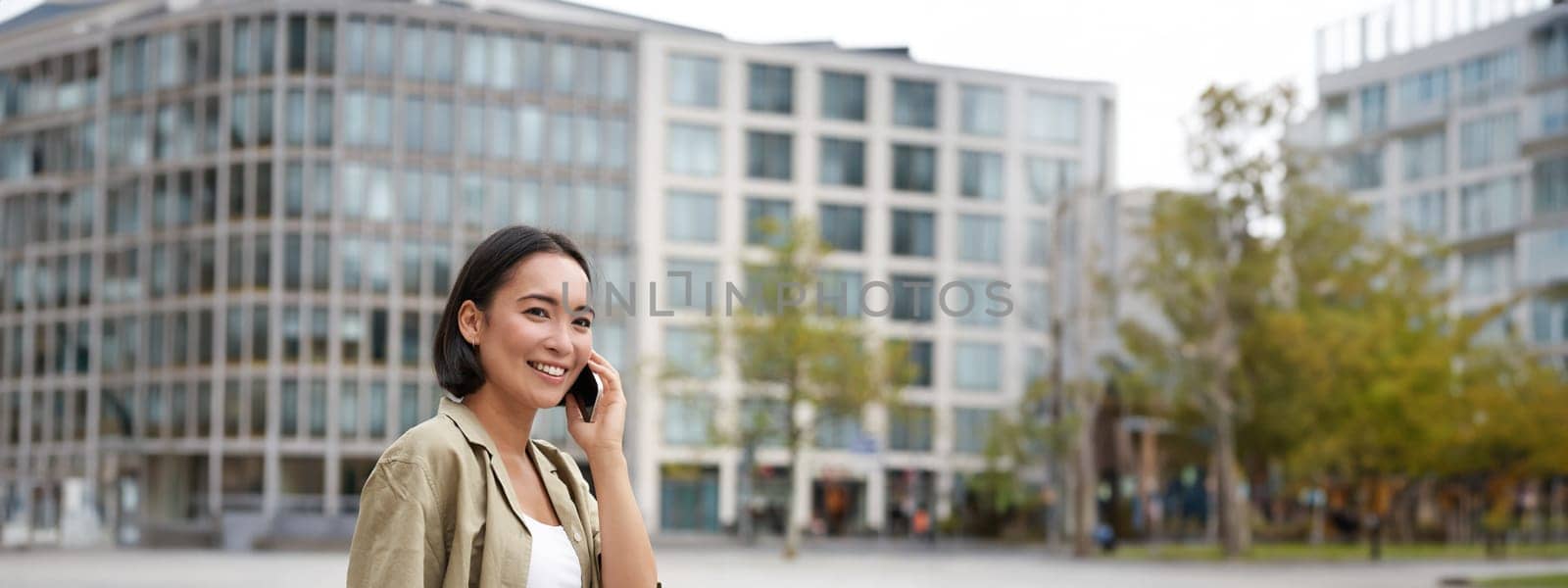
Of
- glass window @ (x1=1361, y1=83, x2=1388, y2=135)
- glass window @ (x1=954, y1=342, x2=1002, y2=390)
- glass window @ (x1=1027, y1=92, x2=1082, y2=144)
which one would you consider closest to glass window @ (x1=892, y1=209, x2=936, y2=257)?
glass window @ (x1=954, y1=342, x2=1002, y2=390)

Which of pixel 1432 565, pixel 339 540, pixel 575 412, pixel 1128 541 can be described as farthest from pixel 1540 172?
pixel 575 412

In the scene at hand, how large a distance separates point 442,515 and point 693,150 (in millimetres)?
61026

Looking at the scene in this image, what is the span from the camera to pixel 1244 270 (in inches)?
1705

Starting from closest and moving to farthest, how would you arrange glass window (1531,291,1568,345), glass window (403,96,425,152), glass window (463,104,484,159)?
glass window (403,96,425,152)
glass window (463,104,484,159)
glass window (1531,291,1568,345)

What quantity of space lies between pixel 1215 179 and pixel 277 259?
28.4 metres

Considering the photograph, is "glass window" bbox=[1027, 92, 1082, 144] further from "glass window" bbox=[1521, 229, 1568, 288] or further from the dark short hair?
the dark short hair

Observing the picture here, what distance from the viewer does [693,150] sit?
63.5 meters

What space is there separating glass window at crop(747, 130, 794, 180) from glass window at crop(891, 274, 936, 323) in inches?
210

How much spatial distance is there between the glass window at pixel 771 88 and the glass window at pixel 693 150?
1797 mm

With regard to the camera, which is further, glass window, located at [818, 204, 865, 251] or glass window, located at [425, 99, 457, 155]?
glass window, located at [818, 204, 865, 251]

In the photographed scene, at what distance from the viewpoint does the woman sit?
2.72 m

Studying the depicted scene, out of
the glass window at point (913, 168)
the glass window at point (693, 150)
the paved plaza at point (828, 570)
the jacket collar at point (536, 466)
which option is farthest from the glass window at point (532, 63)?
the jacket collar at point (536, 466)

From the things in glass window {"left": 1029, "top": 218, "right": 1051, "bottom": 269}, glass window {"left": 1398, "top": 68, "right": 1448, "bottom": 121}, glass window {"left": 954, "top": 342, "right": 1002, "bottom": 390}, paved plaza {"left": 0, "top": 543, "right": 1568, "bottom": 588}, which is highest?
glass window {"left": 1398, "top": 68, "right": 1448, "bottom": 121}

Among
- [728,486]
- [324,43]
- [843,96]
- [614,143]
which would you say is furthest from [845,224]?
[324,43]
